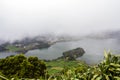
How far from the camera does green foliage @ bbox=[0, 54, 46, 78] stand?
1594 inches

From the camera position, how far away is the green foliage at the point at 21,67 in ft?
133

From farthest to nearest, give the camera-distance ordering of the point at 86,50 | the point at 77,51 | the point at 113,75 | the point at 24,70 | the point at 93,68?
the point at 86,50 → the point at 77,51 → the point at 24,70 → the point at 93,68 → the point at 113,75

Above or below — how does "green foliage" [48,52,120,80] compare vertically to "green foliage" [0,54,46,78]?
below

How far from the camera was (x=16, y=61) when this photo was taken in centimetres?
4231

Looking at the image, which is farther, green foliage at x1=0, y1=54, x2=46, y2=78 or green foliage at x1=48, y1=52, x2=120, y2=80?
green foliage at x1=0, y1=54, x2=46, y2=78

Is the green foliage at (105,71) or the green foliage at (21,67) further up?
the green foliage at (21,67)

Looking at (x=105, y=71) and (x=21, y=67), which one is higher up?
(x=21, y=67)

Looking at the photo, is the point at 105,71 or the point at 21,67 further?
the point at 21,67

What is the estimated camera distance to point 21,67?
135ft

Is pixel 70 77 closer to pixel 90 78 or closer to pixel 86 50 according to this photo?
pixel 90 78

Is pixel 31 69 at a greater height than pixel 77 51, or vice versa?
pixel 77 51

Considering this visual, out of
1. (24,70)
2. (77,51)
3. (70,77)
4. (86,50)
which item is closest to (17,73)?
(24,70)

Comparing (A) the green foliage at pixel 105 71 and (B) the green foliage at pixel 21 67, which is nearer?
(A) the green foliage at pixel 105 71

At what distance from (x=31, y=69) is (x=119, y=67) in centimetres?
3230
